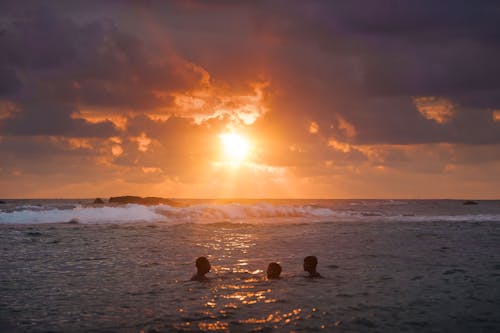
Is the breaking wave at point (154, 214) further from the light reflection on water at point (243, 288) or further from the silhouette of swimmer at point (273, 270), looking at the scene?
the silhouette of swimmer at point (273, 270)

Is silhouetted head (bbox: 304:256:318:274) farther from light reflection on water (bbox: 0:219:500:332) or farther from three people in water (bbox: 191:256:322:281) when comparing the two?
light reflection on water (bbox: 0:219:500:332)

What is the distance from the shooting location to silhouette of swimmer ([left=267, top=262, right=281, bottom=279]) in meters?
18.1

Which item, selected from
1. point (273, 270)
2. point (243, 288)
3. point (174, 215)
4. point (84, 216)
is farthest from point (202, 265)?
point (174, 215)

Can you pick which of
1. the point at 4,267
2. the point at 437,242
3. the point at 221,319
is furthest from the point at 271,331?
the point at 437,242

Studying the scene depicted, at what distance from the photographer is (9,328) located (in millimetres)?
11852

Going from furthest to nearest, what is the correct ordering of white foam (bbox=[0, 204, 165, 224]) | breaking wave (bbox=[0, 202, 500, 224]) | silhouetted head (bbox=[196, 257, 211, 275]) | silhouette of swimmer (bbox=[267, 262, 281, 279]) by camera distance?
1. breaking wave (bbox=[0, 202, 500, 224])
2. white foam (bbox=[0, 204, 165, 224])
3. silhouette of swimmer (bbox=[267, 262, 281, 279])
4. silhouetted head (bbox=[196, 257, 211, 275])

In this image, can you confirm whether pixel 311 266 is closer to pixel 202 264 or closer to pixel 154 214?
pixel 202 264

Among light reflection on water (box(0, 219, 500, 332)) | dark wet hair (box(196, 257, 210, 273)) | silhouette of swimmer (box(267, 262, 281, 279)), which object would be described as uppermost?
dark wet hair (box(196, 257, 210, 273))

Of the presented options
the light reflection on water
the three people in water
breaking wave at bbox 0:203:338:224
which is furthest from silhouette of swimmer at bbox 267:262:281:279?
breaking wave at bbox 0:203:338:224

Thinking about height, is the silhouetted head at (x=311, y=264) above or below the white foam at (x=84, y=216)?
below

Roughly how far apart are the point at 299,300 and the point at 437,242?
2129 centimetres

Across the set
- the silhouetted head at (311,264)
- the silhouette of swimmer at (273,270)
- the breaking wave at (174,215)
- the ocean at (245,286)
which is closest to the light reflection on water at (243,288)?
the ocean at (245,286)

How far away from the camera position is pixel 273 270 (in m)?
18.2

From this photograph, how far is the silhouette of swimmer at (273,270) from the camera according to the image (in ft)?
59.5
